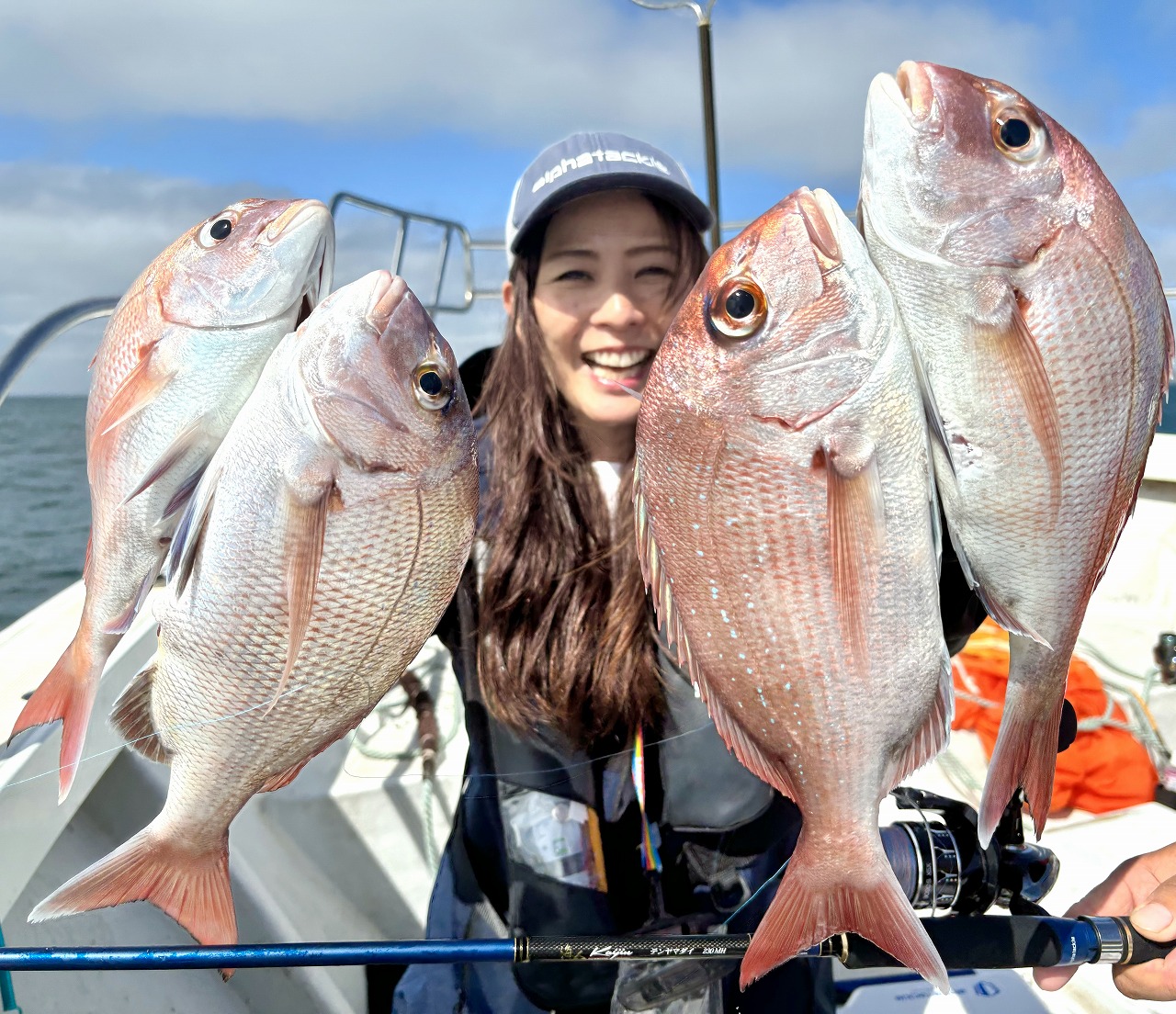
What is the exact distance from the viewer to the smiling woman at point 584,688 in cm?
164

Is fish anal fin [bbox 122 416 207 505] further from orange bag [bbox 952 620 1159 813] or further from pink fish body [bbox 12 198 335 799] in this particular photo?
orange bag [bbox 952 620 1159 813]

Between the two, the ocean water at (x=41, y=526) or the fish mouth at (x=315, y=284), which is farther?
the ocean water at (x=41, y=526)

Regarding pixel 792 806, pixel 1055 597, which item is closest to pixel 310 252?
pixel 1055 597

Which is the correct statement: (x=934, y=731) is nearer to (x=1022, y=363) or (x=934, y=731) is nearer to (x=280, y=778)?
(x=1022, y=363)

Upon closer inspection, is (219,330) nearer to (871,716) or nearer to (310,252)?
(310,252)

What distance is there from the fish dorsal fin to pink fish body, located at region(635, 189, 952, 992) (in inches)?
1.4

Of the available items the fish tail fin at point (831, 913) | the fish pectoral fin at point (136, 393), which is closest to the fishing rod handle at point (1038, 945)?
the fish tail fin at point (831, 913)

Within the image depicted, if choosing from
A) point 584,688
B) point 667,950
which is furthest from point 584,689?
point 667,950

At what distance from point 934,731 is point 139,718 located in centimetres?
107

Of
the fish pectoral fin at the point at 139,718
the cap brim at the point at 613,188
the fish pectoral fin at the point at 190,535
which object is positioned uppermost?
the cap brim at the point at 613,188

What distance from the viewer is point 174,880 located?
3.17 feet

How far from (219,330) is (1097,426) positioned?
3.58 ft

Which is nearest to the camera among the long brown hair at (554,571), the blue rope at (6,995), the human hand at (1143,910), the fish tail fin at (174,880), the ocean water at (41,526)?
the fish tail fin at (174,880)

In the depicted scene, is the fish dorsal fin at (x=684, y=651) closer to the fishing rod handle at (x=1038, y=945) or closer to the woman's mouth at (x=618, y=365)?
the fishing rod handle at (x=1038, y=945)
